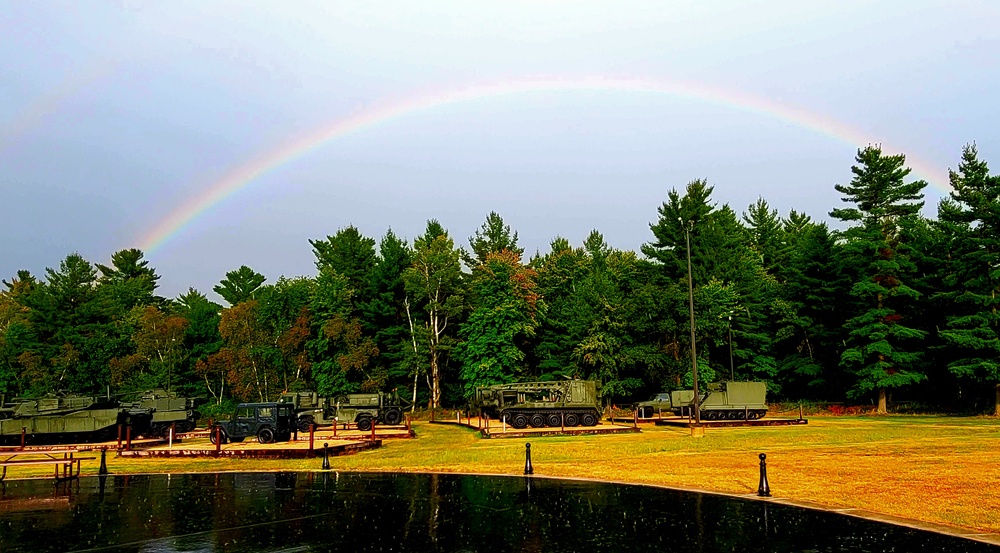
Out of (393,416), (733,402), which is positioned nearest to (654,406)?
(733,402)

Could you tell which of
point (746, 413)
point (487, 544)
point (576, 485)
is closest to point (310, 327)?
point (746, 413)

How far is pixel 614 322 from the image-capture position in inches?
2096

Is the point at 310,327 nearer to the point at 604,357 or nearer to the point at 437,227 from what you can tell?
the point at 437,227

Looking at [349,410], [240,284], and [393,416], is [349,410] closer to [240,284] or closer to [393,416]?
[393,416]

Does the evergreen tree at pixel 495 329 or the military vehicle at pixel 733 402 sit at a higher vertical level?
the evergreen tree at pixel 495 329

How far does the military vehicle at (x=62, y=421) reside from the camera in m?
35.3

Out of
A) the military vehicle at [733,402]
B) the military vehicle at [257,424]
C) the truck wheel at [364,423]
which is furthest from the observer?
the military vehicle at [733,402]

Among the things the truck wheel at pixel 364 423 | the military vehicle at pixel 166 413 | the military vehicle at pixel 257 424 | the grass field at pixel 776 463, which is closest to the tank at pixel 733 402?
the grass field at pixel 776 463

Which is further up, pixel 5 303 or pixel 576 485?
pixel 5 303

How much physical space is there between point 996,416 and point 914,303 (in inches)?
432

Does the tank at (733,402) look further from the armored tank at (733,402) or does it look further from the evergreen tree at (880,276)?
the evergreen tree at (880,276)

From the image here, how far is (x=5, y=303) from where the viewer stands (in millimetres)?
A: 82750

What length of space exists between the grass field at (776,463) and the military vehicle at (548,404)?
4.71 meters

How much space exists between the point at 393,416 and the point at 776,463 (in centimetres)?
2785
